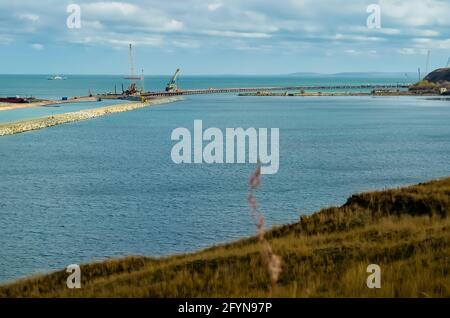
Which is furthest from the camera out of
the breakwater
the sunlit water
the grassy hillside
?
the breakwater

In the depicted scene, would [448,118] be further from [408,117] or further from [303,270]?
[303,270]

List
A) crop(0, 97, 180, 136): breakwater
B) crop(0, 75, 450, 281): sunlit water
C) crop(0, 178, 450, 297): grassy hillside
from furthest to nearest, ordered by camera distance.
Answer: crop(0, 97, 180, 136): breakwater < crop(0, 75, 450, 281): sunlit water < crop(0, 178, 450, 297): grassy hillside

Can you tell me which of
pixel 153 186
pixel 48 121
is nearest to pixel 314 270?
pixel 153 186

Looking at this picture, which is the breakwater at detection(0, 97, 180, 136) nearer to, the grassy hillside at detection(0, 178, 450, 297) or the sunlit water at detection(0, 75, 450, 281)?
the sunlit water at detection(0, 75, 450, 281)

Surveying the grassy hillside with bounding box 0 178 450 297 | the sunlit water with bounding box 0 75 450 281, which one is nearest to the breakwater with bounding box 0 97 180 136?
the sunlit water with bounding box 0 75 450 281

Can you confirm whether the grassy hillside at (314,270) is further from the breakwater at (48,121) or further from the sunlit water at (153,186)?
the breakwater at (48,121)

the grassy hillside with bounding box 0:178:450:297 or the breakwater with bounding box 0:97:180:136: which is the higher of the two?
the grassy hillside with bounding box 0:178:450:297

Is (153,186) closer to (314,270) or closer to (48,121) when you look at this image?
(314,270)
